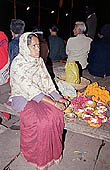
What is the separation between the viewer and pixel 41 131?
1.98 meters

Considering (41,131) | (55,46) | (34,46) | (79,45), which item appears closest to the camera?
(41,131)

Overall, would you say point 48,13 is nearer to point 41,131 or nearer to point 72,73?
point 72,73

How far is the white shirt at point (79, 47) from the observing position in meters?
3.98

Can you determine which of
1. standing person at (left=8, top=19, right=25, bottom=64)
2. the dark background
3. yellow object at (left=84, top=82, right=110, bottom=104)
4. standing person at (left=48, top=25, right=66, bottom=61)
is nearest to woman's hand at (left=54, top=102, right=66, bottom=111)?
yellow object at (left=84, top=82, right=110, bottom=104)

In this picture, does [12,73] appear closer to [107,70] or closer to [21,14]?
[107,70]

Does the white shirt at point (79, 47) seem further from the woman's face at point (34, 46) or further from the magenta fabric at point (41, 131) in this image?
the magenta fabric at point (41, 131)

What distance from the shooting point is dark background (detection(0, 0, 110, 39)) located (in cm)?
636

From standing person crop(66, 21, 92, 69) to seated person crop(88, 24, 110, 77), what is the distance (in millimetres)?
296

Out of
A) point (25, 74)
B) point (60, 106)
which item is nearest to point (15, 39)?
point (25, 74)

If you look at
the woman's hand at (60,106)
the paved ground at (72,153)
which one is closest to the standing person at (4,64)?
the paved ground at (72,153)

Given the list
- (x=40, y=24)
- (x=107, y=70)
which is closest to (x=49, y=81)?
(x=107, y=70)

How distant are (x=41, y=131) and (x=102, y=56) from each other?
2.26m

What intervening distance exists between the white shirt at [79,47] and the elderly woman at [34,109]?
190 centimetres

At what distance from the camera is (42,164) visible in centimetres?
211
